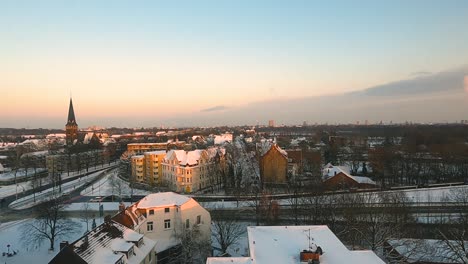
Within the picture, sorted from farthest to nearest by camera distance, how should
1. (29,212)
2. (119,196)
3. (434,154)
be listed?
(434,154) < (119,196) < (29,212)

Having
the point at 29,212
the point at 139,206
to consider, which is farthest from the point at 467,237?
the point at 29,212

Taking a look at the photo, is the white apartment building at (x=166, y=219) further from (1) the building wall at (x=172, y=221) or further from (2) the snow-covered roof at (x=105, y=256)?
(2) the snow-covered roof at (x=105, y=256)

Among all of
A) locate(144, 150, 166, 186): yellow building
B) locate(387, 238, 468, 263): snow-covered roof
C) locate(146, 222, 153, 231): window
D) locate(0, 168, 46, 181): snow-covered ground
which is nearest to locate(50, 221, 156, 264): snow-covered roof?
locate(146, 222, 153, 231): window

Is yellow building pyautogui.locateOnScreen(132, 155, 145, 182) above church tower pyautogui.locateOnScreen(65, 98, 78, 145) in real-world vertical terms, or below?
below

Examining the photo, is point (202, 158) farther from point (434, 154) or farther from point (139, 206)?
point (434, 154)

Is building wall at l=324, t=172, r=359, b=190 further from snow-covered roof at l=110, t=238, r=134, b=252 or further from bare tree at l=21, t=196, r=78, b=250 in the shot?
snow-covered roof at l=110, t=238, r=134, b=252
